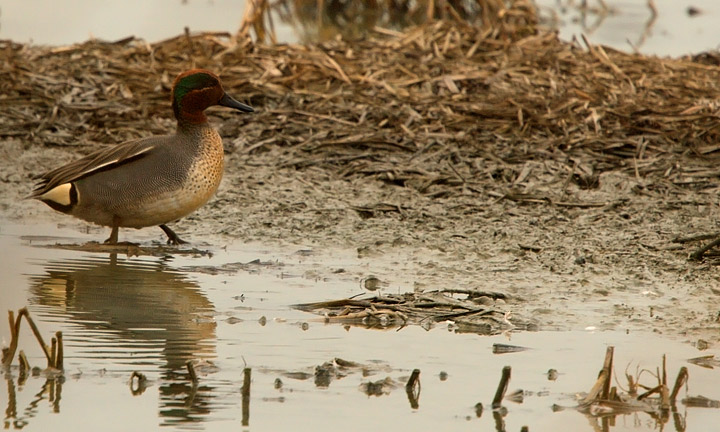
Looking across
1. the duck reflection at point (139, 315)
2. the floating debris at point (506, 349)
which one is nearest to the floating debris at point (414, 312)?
the floating debris at point (506, 349)

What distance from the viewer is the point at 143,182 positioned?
20.0ft

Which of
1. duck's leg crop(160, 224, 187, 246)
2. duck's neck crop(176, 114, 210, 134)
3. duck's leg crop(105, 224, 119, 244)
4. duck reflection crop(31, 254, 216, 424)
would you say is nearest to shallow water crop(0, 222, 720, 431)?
duck reflection crop(31, 254, 216, 424)

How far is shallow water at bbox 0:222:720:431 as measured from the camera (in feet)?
12.6

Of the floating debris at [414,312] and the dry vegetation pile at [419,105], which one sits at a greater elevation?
the dry vegetation pile at [419,105]

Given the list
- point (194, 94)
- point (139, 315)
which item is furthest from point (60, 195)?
point (139, 315)

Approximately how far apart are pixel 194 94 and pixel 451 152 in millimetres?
1892

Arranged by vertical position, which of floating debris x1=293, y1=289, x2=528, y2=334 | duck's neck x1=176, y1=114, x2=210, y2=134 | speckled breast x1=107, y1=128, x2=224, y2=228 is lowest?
floating debris x1=293, y1=289, x2=528, y2=334

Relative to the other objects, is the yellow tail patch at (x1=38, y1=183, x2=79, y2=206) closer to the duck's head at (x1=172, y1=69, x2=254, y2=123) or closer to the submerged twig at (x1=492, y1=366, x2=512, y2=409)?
the duck's head at (x1=172, y1=69, x2=254, y2=123)

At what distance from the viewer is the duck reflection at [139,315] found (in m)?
4.12

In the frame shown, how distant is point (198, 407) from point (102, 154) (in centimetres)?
270

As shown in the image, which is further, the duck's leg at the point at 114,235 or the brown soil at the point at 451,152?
the duck's leg at the point at 114,235

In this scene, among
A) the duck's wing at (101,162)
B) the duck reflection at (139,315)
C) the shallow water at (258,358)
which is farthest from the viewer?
the duck's wing at (101,162)

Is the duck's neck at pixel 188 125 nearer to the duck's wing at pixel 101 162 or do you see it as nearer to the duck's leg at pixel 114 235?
the duck's wing at pixel 101 162

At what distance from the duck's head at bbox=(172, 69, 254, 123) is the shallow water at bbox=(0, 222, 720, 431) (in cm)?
93
